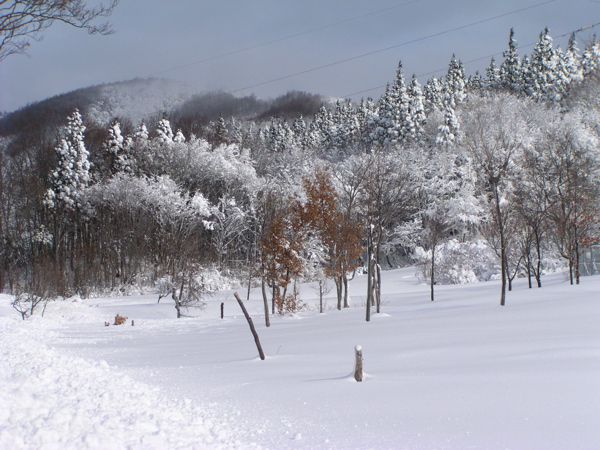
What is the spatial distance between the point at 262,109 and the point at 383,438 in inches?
6584

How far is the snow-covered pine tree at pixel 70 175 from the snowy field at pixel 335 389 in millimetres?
31792

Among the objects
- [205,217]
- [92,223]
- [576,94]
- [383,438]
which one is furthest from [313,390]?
[576,94]

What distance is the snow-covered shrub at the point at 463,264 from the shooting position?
3741cm

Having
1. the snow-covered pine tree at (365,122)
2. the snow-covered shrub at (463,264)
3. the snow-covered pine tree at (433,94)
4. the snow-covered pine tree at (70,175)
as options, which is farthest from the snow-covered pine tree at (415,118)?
the snow-covered pine tree at (70,175)

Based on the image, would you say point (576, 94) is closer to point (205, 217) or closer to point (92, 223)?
point (205, 217)

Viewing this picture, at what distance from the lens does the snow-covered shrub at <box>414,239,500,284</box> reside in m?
37.4

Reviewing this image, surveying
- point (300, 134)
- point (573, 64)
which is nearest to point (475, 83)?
point (573, 64)

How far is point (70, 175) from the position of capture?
152 feet

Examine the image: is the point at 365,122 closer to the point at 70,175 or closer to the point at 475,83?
the point at 475,83

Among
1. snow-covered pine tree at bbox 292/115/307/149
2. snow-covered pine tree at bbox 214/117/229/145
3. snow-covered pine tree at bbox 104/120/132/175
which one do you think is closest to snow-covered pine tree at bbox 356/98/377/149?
snow-covered pine tree at bbox 292/115/307/149

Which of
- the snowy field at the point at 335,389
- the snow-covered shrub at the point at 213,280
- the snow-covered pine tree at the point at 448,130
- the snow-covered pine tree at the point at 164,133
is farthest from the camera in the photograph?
the snow-covered pine tree at the point at 448,130

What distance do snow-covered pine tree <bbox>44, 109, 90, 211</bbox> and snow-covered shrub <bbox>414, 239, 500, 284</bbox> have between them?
108 ft

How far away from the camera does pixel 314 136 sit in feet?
273

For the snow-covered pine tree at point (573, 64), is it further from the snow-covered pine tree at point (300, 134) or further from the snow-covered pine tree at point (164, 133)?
the snow-covered pine tree at point (164, 133)
